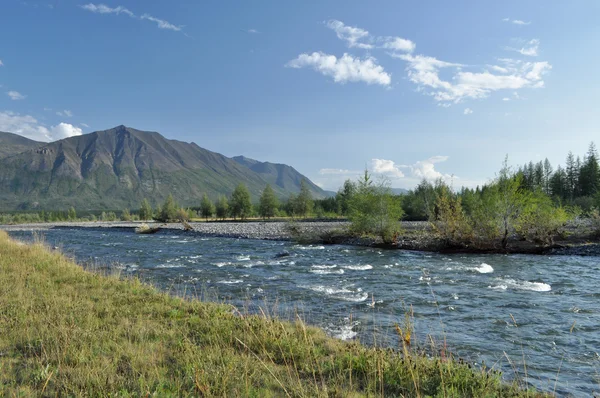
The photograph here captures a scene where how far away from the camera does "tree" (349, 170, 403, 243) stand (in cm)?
3569

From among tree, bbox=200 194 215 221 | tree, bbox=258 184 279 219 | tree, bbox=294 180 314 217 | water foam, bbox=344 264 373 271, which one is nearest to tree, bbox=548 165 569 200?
tree, bbox=294 180 314 217

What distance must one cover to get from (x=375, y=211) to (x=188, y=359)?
106ft

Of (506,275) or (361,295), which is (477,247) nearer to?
(506,275)

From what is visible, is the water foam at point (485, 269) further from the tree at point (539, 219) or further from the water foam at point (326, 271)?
the tree at point (539, 219)

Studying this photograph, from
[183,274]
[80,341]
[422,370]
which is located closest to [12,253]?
[183,274]

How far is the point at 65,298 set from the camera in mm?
9461

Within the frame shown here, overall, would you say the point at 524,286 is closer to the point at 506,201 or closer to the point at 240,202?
the point at 506,201

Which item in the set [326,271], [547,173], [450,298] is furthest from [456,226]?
[547,173]

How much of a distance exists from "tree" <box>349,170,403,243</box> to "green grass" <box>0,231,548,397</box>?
28601 millimetres

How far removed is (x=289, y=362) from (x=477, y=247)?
28.2m

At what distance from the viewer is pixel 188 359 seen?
581 cm

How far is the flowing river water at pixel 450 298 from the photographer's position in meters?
8.25

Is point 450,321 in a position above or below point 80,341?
below

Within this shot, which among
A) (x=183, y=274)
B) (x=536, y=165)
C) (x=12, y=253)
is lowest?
(x=183, y=274)
